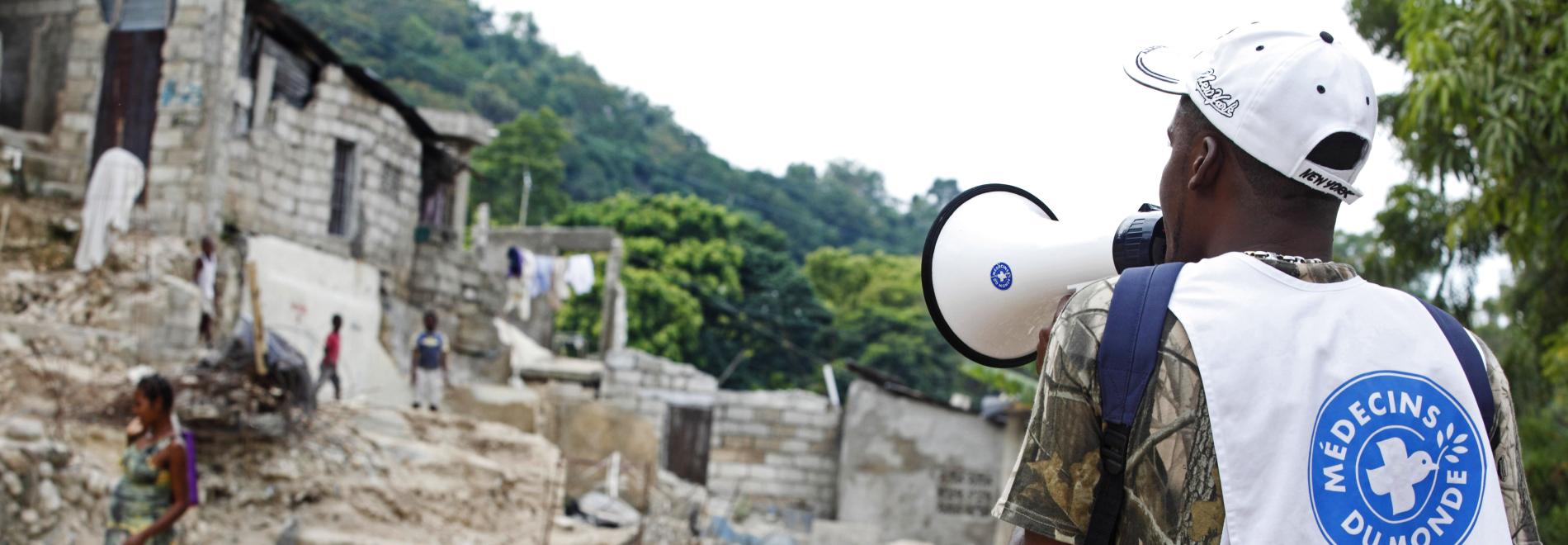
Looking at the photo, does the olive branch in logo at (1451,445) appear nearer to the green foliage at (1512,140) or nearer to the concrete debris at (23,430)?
the green foliage at (1512,140)

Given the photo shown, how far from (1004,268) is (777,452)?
19.3 m

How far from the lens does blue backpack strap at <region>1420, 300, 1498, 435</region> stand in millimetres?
1572

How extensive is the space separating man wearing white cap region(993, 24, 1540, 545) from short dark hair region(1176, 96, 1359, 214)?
20 mm

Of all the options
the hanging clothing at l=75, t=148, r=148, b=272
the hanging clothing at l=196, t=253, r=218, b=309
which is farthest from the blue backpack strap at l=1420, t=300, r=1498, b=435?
the hanging clothing at l=75, t=148, r=148, b=272

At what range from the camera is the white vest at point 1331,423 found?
1461 millimetres

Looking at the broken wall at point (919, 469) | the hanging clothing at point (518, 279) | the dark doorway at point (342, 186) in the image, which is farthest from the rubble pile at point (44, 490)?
the broken wall at point (919, 469)

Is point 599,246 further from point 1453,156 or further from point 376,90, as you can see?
point 1453,156

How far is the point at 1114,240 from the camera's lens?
1.78m

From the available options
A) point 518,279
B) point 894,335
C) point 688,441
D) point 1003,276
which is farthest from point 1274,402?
point 894,335

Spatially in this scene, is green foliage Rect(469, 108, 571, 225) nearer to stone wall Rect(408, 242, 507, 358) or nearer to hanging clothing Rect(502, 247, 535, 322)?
hanging clothing Rect(502, 247, 535, 322)

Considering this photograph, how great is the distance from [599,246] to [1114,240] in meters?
23.9

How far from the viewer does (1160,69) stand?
169 cm

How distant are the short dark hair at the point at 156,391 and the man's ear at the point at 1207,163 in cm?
514

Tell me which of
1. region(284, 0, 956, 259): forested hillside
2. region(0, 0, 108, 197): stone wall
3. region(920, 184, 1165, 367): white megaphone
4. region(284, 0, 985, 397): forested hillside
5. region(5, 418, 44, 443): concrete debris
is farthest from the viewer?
region(284, 0, 956, 259): forested hillside
